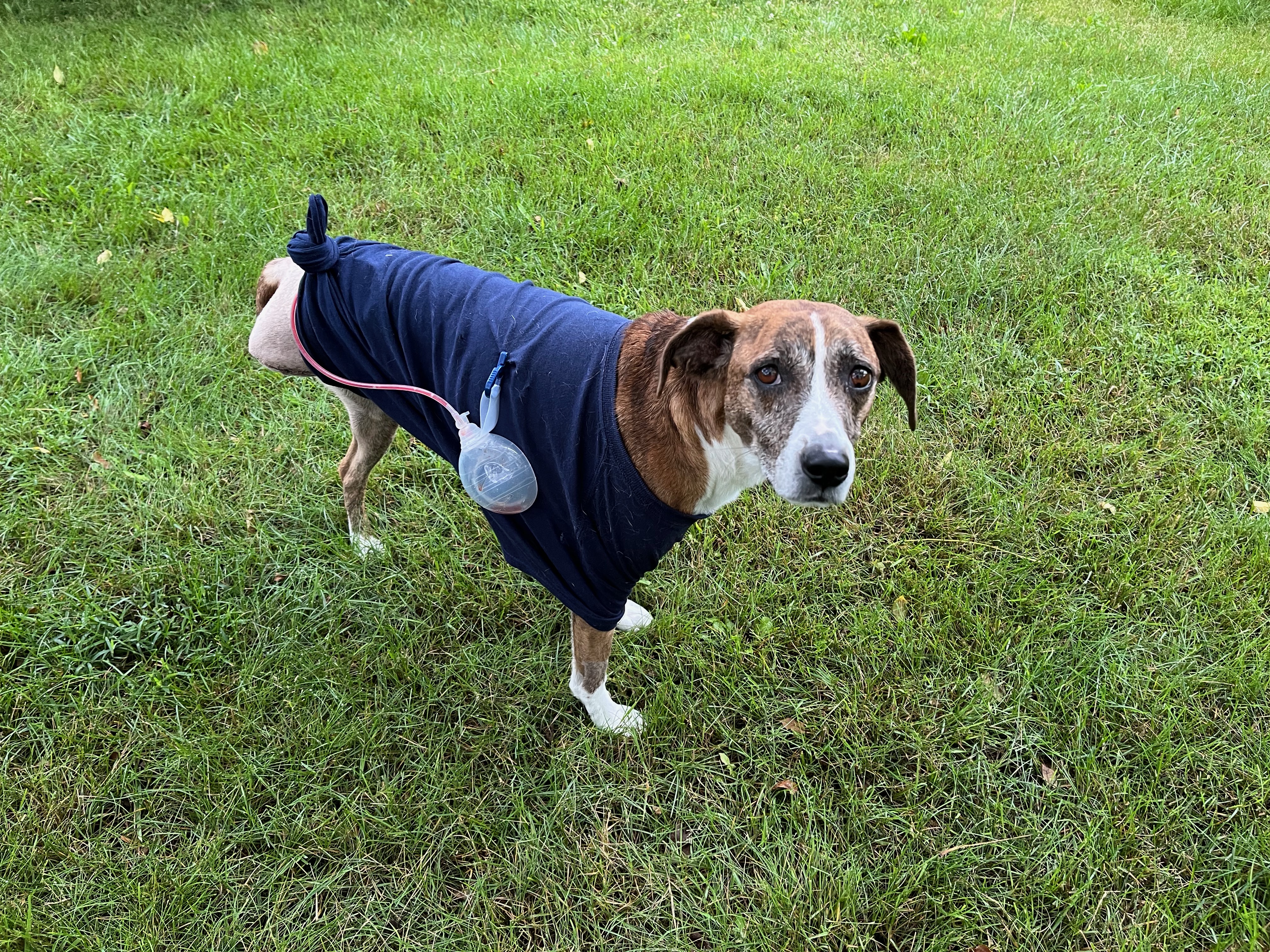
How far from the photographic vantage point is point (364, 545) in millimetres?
3043

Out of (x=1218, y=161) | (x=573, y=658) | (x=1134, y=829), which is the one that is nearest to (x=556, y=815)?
(x=573, y=658)

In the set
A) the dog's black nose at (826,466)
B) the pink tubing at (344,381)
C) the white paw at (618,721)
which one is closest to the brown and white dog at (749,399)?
the dog's black nose at (826,466)

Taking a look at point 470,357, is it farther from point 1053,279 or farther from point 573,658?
point 1053,279

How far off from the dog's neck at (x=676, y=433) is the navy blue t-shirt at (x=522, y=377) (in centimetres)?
4

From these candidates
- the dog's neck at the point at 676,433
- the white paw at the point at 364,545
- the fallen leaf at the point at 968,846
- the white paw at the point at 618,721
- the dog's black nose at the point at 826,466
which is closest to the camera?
the dog's black nose at the point at 826,466

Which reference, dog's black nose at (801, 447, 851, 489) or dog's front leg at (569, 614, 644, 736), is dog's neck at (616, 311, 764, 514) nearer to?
dog's black nose at (801, 447, 851, 489)

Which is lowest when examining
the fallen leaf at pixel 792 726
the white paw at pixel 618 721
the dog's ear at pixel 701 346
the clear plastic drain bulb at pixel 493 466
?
the white paw at pixel 618 721

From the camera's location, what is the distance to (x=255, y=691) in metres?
2.55

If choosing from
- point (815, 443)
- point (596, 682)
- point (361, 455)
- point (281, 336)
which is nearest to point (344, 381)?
point (281, 336)

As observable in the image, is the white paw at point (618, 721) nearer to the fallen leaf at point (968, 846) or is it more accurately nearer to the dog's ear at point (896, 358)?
the fallen leaf at point (968, 846)

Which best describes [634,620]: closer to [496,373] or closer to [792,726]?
[792,726]

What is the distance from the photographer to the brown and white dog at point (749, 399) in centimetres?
177

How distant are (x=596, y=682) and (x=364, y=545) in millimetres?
1281

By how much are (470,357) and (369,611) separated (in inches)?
50.0
